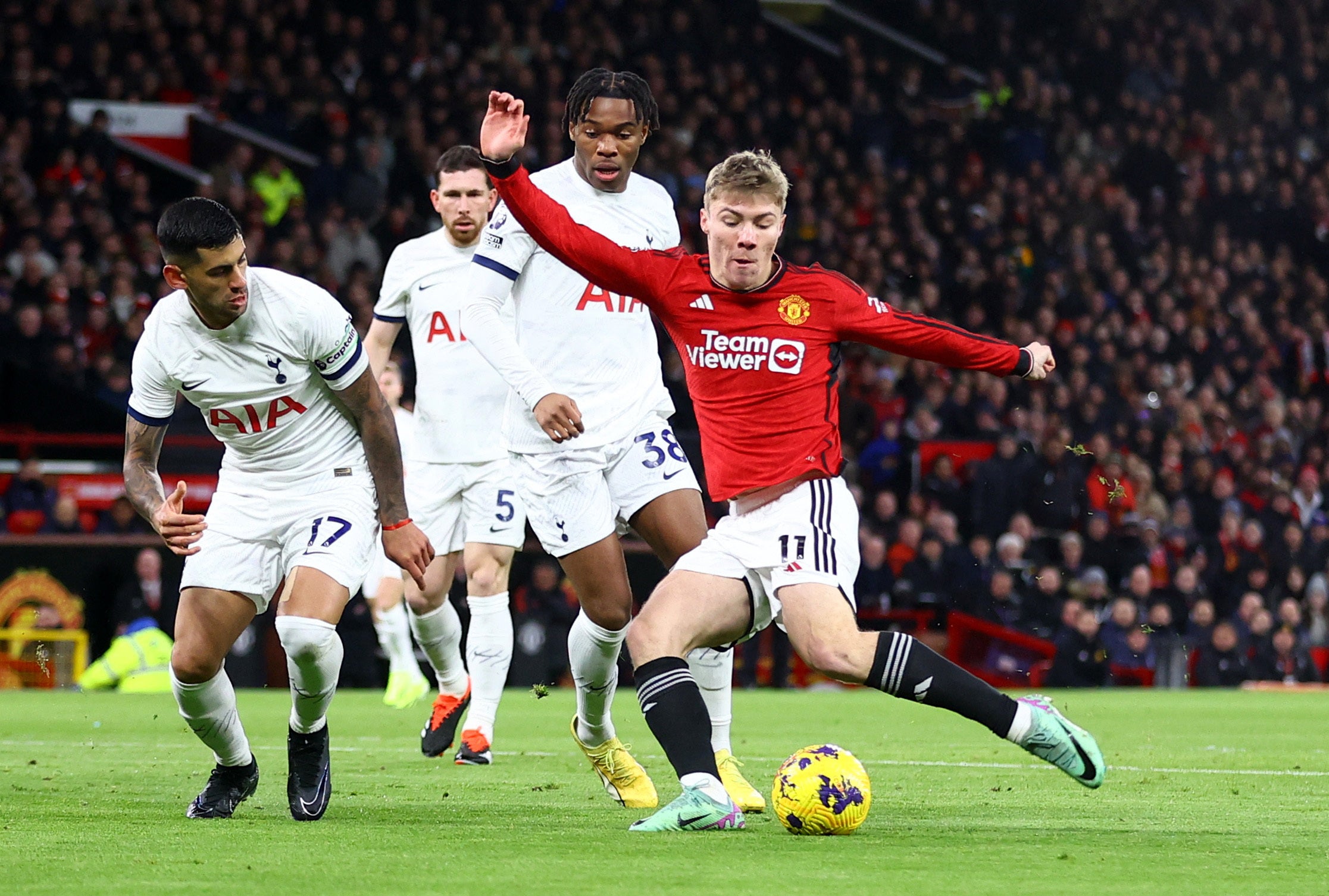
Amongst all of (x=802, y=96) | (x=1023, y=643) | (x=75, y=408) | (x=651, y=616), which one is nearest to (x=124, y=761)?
(x=651, y=616)

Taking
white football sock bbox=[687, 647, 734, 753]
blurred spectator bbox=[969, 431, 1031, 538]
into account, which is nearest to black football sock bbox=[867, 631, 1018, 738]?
white football sock bbox=[687, 647, 734, 753]

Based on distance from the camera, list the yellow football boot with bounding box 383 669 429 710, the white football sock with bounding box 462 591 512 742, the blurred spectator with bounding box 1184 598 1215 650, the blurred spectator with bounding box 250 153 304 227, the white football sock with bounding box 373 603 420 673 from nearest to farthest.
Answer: the white football sock with bounding box 462 591 512 742 → the white football sock with bounding box 373 603 420 673 → the yellow football boot with bounding box 383 669 429 710 → the blurred spectator with bounding box 1184 598 1215 650 → the blurred spectator with bounding box 250 153 304 227

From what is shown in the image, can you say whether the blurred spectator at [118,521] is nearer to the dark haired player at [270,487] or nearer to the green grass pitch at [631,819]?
the green grass pitch at [631,819]

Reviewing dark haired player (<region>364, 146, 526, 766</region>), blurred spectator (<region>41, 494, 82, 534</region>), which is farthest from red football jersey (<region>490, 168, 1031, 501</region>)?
blurred spectator (<region>41, 494, 82, 534</region>)

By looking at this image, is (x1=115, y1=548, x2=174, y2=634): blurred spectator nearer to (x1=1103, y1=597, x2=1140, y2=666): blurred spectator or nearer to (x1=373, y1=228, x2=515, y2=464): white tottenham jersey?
(x1=373, y1=228, x2=515, y2=464): white tottenham jersey

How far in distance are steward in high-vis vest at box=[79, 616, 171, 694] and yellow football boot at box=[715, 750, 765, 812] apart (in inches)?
350

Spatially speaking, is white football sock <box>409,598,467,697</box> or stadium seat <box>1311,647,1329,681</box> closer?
white football sock <box>409,598,467,697</box>

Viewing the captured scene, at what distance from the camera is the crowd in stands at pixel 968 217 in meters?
16.2

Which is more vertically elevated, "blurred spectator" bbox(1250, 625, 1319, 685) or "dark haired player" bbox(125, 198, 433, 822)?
"dark haired player" bbox(125, 198, 433, 822)

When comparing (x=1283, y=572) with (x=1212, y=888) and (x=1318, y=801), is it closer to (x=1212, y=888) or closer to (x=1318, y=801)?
(x=1318, y=801)

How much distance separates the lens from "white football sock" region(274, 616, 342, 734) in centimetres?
566

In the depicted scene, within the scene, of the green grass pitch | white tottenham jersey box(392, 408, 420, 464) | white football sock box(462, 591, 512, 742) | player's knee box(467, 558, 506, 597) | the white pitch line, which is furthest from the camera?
white tottenham jersey box(392, 408, 420, 464)

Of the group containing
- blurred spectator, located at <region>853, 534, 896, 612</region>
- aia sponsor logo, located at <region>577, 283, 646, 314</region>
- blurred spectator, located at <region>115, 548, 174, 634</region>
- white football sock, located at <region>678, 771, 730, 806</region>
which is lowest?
blurred spectator, located at <region>115, 548, 174, 634</region>

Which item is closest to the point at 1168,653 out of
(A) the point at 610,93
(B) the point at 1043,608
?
(B) the point at 1043,608
